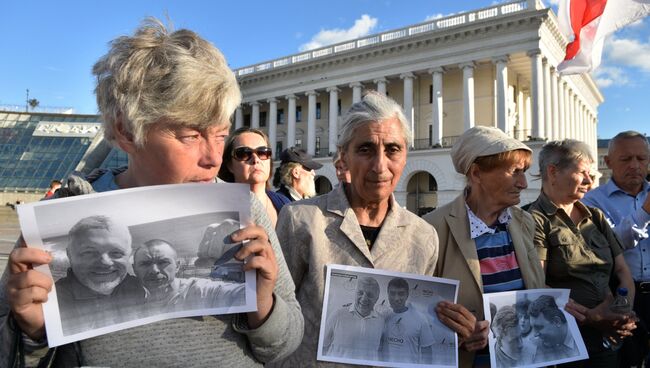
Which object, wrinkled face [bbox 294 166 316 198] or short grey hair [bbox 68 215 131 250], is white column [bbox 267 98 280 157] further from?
short grey hair [bbox 68 215 131 250]

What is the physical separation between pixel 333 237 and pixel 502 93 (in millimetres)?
34052

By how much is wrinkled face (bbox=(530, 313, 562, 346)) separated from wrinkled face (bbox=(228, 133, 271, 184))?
225cm

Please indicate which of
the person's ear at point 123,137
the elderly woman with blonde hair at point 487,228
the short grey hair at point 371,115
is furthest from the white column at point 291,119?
the person's ear at point 123,137

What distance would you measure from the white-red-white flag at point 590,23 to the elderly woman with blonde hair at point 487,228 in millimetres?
3941

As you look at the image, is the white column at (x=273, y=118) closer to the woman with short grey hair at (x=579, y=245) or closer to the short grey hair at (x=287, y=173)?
the short grey hair at (x=287, y=173)

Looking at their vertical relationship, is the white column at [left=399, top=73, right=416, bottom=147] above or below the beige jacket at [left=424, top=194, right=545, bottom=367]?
above

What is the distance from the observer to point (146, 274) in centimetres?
135

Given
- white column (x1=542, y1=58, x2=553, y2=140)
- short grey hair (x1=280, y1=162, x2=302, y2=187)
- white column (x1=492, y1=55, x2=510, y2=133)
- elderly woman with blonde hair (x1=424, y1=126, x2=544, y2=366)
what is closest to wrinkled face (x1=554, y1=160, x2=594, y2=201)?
elderly woman with blonde hair (x1=424, y1=126, x2=544, y2=366)

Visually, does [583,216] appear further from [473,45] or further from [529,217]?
[473,45]

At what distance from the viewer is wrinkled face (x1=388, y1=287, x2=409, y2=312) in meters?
2.09

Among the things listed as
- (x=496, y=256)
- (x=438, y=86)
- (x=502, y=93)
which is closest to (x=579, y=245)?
(x=496, y=256)

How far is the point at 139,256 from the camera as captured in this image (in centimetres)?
134

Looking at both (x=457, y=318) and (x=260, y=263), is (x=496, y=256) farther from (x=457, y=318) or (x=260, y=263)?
(x=260, y=263)

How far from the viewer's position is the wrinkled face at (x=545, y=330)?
2695mm
